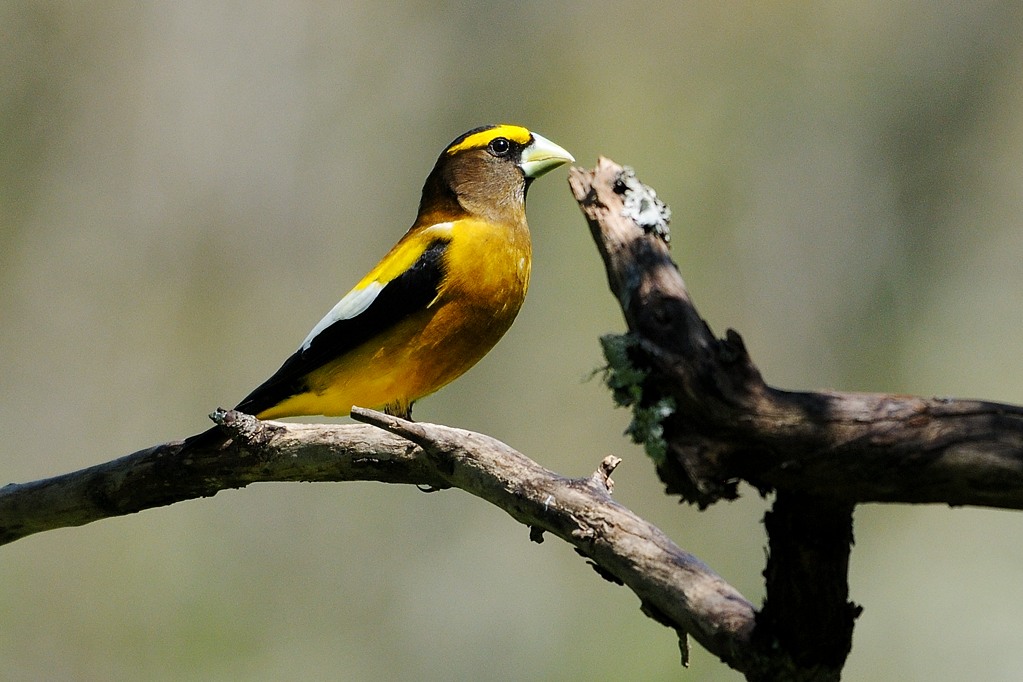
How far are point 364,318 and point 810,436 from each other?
2317mm

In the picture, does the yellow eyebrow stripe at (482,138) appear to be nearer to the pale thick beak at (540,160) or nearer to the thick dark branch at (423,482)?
the pale thick beak at (540,160)

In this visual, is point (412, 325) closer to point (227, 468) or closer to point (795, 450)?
point (227, 468)

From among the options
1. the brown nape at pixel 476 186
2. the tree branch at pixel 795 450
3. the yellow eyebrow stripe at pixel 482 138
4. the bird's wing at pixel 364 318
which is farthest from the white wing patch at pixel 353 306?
the tree branch at pixel 795 450

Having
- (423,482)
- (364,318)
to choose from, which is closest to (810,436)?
(423,482)

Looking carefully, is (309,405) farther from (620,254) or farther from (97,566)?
(97,566)

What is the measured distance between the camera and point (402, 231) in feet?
27.3

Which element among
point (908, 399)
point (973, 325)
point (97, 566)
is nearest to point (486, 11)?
point (973, 325)

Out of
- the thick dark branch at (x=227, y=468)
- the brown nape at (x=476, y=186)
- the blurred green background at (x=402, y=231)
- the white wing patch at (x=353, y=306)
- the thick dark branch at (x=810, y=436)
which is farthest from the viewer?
the blurred green background at (x=402, y=231)

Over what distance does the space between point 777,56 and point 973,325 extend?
2480 mm

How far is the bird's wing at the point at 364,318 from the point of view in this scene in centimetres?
396

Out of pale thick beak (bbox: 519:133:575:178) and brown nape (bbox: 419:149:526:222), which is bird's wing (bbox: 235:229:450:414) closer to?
brown nape (bbox: 419:149:526:222)

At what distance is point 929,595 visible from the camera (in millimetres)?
6930

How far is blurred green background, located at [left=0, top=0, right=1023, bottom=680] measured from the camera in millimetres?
7598

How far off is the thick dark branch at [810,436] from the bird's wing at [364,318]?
194cm
